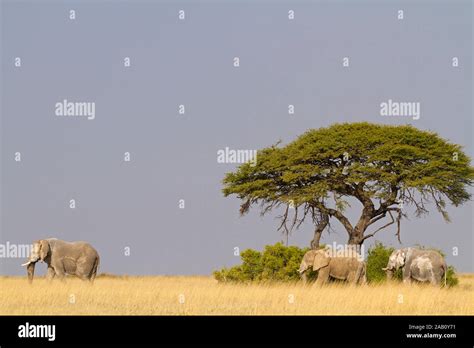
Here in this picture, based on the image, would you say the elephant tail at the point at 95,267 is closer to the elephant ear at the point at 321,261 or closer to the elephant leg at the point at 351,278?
the elephant ear at the point at 321,261

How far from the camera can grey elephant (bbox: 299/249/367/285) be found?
38.1 m

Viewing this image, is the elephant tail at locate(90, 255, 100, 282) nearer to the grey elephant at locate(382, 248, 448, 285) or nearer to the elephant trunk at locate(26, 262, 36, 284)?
the elephant trunk at locate(26, 262, 36, 284)

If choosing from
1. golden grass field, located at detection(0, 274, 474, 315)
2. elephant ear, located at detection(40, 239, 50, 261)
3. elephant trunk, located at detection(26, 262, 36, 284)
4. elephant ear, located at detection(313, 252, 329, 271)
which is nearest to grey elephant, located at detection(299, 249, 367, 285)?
elephant ear, located at detection(313, 252, 329, 271)

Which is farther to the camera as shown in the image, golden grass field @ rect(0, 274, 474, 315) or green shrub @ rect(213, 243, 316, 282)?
green shrub @ rect(213, 243, 316, 282)

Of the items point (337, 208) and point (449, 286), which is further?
point (337, 208)

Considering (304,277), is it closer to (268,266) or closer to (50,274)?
(268,266)

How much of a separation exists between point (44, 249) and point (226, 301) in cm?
1116

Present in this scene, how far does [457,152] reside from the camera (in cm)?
4403

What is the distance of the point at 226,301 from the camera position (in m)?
30.4

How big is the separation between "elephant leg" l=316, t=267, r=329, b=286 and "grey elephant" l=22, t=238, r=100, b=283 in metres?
8.74

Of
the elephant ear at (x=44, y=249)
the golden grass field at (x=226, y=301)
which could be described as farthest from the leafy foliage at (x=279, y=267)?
the elephant ear at (x=44, y=249)

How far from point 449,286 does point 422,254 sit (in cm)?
206
